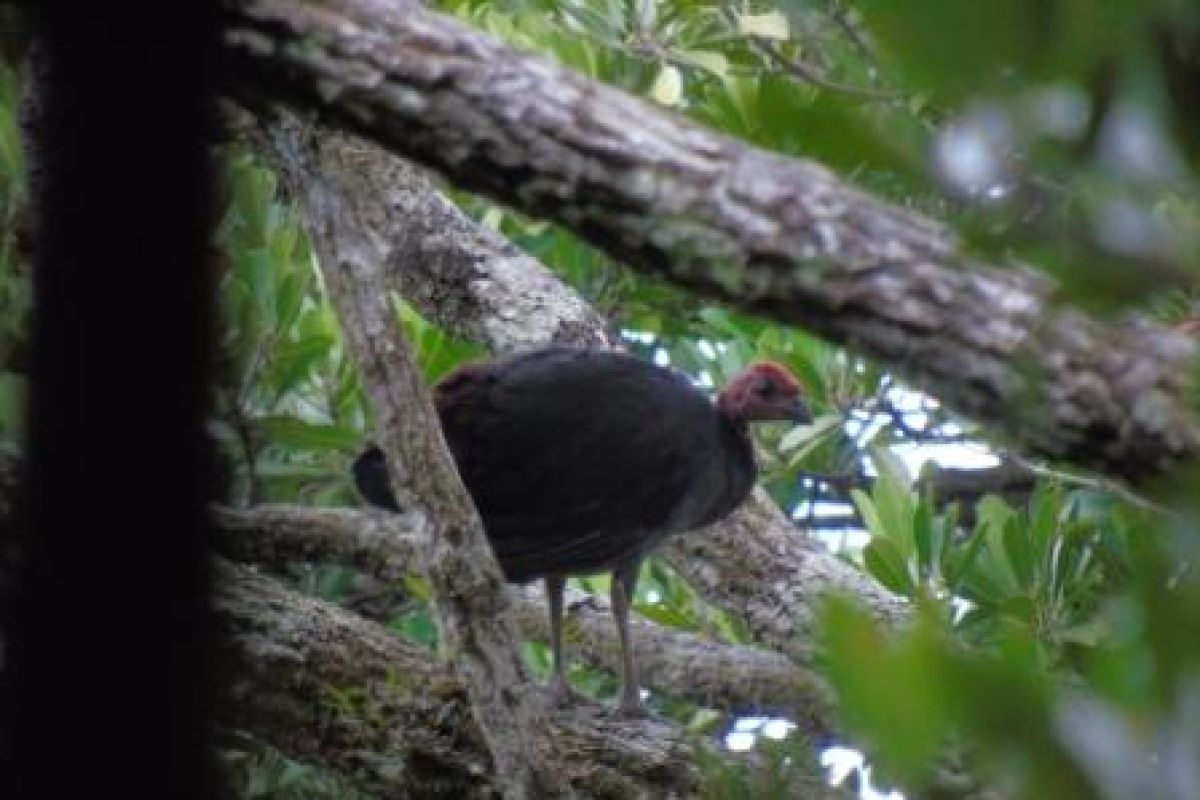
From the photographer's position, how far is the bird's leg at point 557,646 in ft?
14.0

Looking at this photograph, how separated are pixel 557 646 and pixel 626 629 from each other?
5.9 inches

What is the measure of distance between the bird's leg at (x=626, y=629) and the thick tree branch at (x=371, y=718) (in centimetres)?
39

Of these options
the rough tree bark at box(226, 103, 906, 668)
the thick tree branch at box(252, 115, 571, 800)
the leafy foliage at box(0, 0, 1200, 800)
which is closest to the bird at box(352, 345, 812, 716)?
the rough tree bark at box(226, 103, 906, 668)

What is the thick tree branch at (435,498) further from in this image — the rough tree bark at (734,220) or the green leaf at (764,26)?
the green leaf at (764,26)

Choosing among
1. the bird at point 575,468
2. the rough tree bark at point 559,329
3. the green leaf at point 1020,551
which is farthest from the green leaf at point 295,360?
the green leaf at point 1020,551

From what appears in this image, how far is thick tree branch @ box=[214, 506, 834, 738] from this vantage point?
12.7ft

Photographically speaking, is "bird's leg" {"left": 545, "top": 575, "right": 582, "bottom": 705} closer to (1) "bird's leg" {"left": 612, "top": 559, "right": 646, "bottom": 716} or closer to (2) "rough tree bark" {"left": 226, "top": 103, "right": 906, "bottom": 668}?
(1) "bird's leg" {"left": 612, "top": 559, "right": 646, "bottom": 716}

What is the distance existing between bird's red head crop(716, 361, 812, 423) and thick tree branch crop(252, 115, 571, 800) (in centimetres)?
143

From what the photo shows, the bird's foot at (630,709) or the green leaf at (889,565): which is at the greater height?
the green leaf at (889,565)

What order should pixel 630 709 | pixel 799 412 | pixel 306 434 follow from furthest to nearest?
1. pixel 799 412
2. pixel 630 709
3. pixel 306 434

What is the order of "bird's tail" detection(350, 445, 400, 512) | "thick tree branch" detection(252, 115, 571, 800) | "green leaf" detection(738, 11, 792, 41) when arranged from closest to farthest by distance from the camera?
"thick tree branch" detection(252, 115, 571, 800), "bird's tail" detection(350, 445, 400, 512), "green leaf" detection(738, 11, 792, 41)

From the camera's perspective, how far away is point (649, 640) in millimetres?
4582

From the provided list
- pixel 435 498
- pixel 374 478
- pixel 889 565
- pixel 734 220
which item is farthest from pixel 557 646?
pixel 734 220

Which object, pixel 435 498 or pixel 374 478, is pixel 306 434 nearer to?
pixel 374 478
